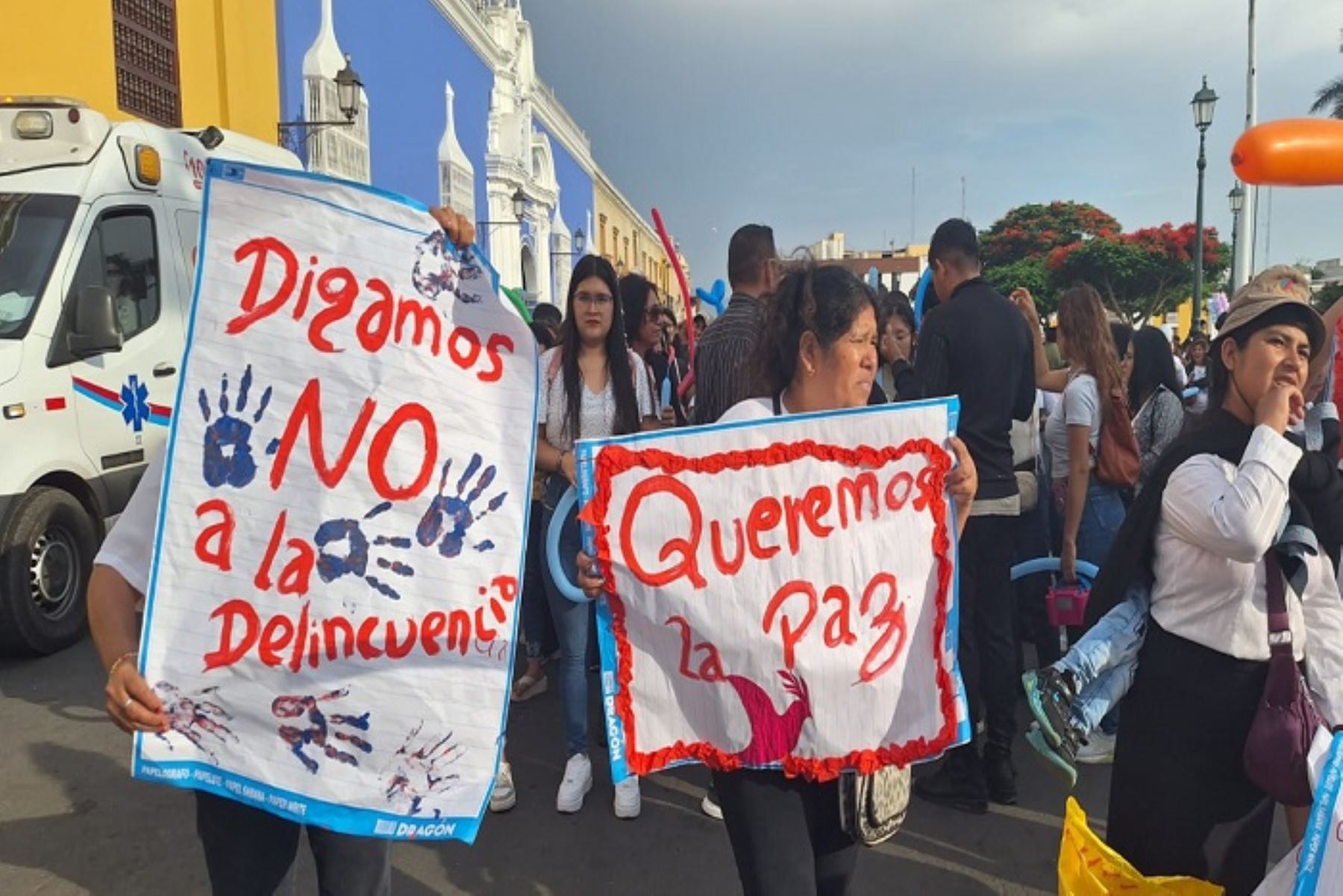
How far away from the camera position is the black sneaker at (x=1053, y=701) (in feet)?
7.04

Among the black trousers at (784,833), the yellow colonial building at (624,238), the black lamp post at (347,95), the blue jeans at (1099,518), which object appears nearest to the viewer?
the black trousers at (784,833)

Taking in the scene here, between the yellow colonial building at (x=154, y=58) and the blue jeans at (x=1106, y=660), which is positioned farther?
the yellow colonial building at (x=154, y=58)

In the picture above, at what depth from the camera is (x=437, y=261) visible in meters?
1.90

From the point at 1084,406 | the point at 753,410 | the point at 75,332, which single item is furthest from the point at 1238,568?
the point at 75,332

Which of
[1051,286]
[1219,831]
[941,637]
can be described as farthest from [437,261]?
[1051,286]

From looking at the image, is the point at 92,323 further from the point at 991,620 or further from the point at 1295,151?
the point at 1295,151

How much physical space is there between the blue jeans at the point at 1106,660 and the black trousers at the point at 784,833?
0.62m

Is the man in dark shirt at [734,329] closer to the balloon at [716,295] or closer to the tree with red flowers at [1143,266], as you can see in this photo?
the balloon at [716,295]

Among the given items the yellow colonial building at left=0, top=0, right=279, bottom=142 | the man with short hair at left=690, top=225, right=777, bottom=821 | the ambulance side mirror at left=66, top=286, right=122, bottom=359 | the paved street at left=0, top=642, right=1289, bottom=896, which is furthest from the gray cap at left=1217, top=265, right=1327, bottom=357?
the yellow colonial building at left=0, top=0, right=279, bottom=142

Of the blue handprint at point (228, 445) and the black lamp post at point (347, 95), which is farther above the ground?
the black lamp post at point (347, 95)

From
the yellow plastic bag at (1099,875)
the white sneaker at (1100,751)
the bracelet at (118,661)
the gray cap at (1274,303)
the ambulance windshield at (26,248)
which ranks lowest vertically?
the white sneaker at (1100,751)

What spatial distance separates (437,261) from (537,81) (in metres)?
32.8

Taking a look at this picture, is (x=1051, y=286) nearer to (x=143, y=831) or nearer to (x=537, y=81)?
(x=537, y=81)

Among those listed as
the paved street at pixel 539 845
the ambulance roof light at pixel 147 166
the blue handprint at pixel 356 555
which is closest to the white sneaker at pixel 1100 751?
the paved street at pixel 539 845
